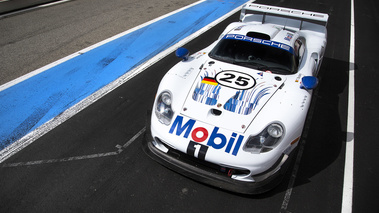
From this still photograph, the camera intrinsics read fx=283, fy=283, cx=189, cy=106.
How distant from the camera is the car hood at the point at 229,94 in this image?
3.34 meters

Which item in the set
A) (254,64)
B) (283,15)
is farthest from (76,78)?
(283,15)

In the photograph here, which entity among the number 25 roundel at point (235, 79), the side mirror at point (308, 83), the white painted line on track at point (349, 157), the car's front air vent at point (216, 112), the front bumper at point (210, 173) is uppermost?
the number 25 roundel at point (235, 79)

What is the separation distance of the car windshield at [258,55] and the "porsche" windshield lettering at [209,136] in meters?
1.41

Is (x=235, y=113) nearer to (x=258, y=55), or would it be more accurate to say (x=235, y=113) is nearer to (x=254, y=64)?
(x=254, y=64)

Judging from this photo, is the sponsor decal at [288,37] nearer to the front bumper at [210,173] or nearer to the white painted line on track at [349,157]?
the white painted line on track at [349,157]

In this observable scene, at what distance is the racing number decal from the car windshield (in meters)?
1.64

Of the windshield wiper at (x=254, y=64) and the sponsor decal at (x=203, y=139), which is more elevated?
the windshield wiper at (x=254, y=64)

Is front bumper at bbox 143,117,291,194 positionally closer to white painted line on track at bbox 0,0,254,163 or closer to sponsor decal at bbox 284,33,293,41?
white painted line on track at bbox 0,0,254,163

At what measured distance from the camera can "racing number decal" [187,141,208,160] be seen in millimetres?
3064

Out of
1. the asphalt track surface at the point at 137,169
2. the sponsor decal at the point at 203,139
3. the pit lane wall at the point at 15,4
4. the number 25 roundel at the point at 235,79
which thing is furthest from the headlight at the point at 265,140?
the pit lane wall at the point at 15,4

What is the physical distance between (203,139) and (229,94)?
0.78m

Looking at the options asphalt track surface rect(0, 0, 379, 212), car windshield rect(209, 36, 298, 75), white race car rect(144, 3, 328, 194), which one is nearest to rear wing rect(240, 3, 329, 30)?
asphalt track surface rect(0, 0, 379, 212)

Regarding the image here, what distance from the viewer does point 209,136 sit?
10.4 ft

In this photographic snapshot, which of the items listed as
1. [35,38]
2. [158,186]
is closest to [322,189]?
[158,186]
